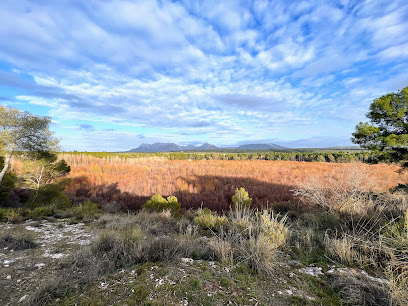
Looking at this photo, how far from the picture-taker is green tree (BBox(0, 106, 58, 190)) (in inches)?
254

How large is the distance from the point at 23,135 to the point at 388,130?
45.0 feet

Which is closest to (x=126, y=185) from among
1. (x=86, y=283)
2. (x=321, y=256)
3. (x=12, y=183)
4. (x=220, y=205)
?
(x=12, y=183)

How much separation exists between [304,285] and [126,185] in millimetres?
11893

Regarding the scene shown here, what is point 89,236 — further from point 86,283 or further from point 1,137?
point 1,137

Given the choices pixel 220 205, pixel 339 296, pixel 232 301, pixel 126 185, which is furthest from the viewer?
pixel 126 185

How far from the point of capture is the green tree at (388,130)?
7179mm

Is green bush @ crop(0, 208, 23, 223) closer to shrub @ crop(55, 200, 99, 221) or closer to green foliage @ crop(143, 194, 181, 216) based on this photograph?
shrub @ crop(55, 200, 99, 221)

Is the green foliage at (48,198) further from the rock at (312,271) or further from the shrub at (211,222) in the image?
the rock at (312,271)

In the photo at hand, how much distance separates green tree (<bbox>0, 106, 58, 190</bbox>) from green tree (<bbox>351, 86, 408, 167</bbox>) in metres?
12.5

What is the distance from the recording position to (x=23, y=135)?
6.79 meters

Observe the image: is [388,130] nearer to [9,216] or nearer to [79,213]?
[79,213]

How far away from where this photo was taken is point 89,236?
4.71 meters

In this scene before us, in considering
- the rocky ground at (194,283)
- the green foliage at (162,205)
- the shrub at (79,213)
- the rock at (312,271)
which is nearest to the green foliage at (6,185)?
the shrub at (79,213)

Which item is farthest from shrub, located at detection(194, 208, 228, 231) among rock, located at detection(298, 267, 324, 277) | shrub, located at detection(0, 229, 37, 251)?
shrub, located at detection(0, 229, 37, 251)
